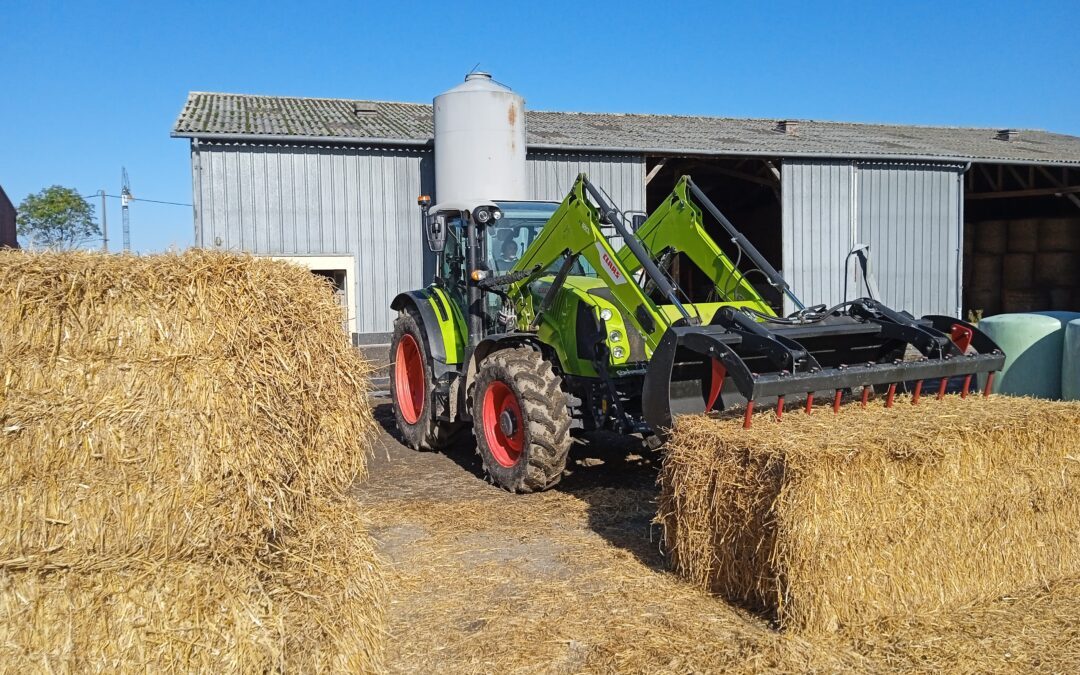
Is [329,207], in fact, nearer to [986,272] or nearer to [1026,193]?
[1026,193]

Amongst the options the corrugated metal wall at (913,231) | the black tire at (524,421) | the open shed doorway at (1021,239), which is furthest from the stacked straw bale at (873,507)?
the open shed doorway at (1021,239)

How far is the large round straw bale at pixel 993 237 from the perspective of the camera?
2105 cm

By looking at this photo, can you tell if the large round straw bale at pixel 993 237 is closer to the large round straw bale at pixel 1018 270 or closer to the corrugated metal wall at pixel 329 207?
the large round straw bale at pixel 1018 270

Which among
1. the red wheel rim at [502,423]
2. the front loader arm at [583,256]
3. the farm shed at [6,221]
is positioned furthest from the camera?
the farm shed at [6,221]

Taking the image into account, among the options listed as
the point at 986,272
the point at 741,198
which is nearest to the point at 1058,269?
the point at 986,272

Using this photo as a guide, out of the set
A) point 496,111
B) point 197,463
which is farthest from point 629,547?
point 496,111

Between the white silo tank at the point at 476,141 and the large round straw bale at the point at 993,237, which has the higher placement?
the white silo tank at the point at 476,141

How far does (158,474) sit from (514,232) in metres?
→ 4.87

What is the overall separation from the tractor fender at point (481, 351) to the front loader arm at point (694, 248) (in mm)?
944

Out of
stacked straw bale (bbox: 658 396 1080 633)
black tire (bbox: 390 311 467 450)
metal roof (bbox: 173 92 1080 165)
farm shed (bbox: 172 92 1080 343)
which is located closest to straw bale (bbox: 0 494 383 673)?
stacked straw bale (bbox: 658 396 1080 633)

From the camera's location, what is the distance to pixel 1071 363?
7656 millimetres

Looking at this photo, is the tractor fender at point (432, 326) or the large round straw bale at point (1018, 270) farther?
the large round straw bale at point (1018, 270)

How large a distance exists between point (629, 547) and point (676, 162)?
1236 cm

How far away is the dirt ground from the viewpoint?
377cm
